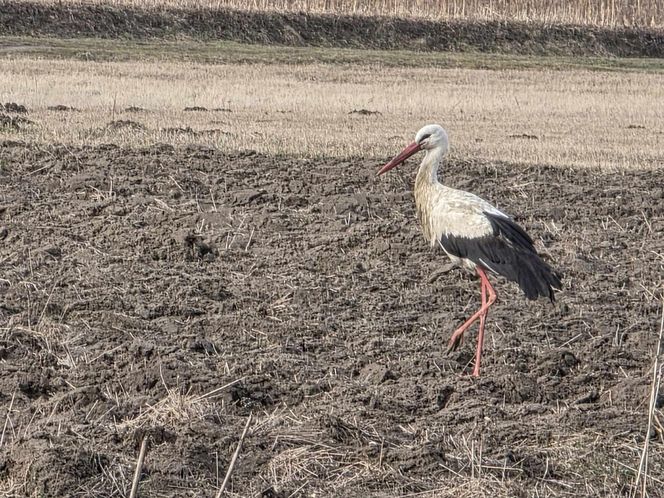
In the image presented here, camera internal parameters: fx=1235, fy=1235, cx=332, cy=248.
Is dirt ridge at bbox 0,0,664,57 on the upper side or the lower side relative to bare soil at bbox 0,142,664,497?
lower

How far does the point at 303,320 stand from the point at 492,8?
1228 inches

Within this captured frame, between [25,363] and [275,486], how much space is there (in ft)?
7.66

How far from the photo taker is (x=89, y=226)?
10.7 meters

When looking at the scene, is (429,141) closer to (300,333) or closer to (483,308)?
(483,308)

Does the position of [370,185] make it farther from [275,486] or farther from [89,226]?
[275,486]

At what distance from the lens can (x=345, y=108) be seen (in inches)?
821

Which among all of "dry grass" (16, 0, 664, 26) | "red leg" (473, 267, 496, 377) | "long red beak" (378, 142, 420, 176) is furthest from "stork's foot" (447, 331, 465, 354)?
"dry grass" (16, 0, 664, 26)

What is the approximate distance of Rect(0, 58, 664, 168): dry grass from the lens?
50.1ft

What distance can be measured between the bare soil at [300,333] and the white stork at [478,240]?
1.30 ft

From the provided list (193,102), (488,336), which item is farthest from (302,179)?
(193,102)

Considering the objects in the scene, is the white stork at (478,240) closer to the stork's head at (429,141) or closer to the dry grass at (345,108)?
the stork's head at (429,141)

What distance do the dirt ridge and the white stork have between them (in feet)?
86.6

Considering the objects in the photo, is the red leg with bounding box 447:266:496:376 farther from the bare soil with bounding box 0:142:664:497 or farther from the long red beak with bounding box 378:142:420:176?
the long red beak with bounding box 378:142:420:176

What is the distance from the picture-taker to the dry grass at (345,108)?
50.1 feet
